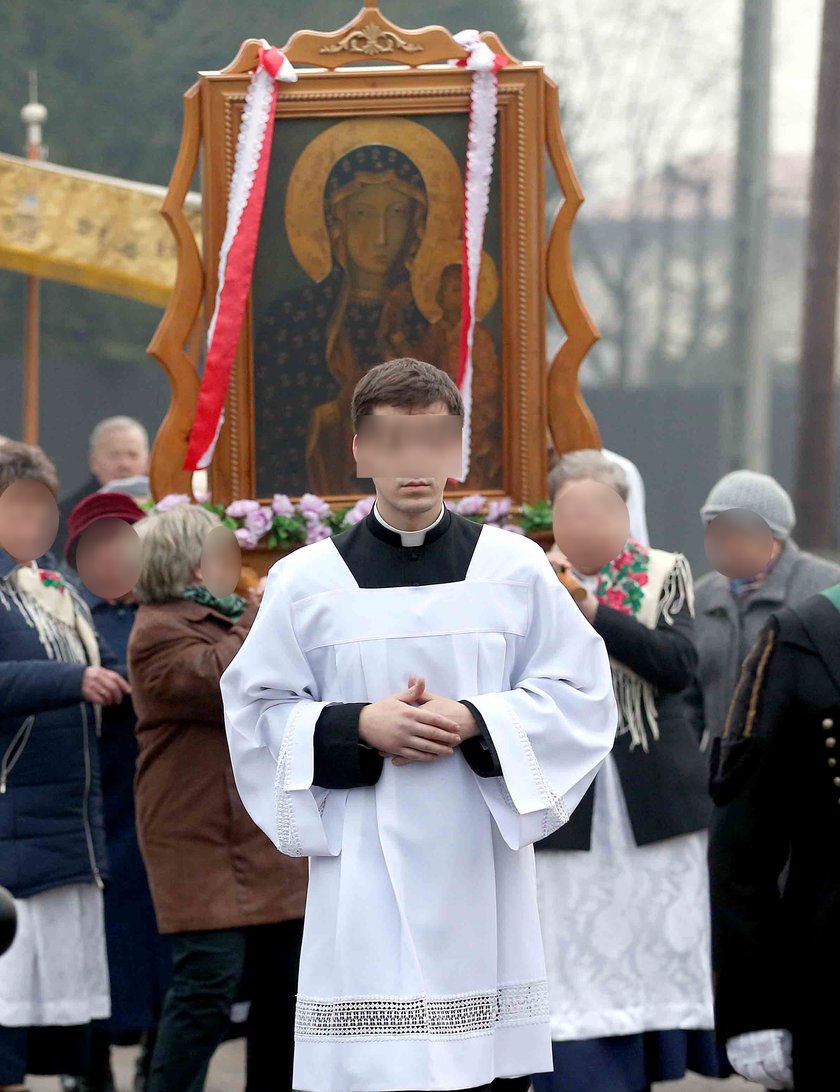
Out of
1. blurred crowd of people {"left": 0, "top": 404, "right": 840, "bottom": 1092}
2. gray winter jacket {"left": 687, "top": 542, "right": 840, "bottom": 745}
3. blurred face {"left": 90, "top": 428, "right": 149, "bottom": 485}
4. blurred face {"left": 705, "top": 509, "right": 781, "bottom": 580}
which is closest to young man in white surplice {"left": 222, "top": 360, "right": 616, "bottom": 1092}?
blurred crowd of people {"left": 0, "top": 404, "right": 840, "bottom": 1092}

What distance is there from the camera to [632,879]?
551cm

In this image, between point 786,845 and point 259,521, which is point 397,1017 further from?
point 259,521

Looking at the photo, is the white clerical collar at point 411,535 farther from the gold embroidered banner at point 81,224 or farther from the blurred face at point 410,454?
the gold embroidered banner at point 81,224

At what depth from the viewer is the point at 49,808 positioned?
5.70 m

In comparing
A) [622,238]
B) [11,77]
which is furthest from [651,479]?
[622,238]

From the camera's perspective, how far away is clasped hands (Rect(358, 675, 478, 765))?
3.58 m

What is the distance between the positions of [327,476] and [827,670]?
2419 mm

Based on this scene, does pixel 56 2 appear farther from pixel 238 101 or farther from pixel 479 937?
pixel 479 937

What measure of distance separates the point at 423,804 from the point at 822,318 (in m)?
10.6

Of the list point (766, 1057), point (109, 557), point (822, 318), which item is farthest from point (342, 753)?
point (822, 318)

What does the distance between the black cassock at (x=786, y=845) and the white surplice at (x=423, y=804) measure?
1.33ft

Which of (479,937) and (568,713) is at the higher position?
(568,713)

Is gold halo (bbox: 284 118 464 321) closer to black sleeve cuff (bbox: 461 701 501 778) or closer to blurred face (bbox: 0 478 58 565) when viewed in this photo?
blurred face (bbox: 0 478 58 565)

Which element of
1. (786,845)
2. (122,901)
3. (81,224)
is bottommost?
(122,901)
